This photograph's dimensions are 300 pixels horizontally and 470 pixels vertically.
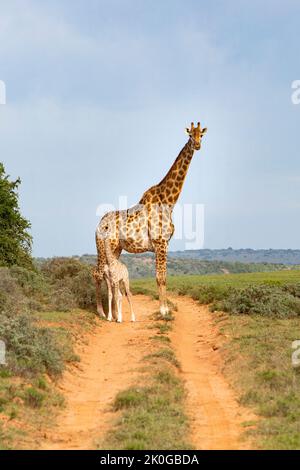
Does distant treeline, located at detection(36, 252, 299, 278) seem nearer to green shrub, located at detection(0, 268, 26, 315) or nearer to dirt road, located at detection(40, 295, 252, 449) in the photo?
green shrub, located at detection(0, 268, 26, 315)

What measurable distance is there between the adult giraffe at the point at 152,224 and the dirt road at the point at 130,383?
2.57 meters

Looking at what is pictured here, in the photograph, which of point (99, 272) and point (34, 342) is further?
point (99, 272)

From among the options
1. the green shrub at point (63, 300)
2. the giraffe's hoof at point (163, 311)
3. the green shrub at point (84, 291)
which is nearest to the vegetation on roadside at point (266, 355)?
the giraffe's hoof at point (163, 311)

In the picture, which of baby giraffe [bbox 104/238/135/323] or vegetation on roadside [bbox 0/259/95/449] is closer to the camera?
vegetation on roadside [bbox 0/259/95/449]

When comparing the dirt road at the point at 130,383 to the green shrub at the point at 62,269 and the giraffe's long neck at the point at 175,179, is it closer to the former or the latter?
the giraffe's long neck at the point at 175,179

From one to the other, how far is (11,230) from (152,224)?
32.1ft

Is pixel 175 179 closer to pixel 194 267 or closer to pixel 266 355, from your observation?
pixel 266 355

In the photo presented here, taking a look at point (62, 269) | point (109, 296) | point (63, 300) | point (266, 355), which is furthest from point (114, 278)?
point (266, 355)

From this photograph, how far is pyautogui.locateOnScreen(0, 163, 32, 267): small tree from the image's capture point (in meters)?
30.4

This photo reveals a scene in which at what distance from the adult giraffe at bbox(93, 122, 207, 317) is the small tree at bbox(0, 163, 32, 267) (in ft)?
22.1

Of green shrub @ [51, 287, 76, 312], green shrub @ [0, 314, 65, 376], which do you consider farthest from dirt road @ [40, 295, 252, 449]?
green shrub @ [51, 287, 76, 312]

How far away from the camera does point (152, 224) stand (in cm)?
2462

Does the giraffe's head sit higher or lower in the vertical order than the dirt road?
higher

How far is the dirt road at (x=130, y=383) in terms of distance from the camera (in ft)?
34.4
